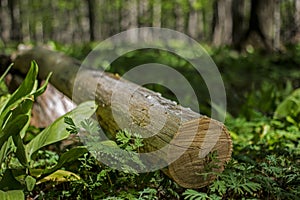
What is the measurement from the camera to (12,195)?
2.48m

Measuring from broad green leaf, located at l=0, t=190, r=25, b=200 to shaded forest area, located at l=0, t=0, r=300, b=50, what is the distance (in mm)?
9868

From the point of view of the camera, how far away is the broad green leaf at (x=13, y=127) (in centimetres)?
260

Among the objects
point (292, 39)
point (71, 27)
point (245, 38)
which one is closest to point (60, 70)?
point (245, 38)

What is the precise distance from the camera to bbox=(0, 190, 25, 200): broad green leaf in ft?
8.07

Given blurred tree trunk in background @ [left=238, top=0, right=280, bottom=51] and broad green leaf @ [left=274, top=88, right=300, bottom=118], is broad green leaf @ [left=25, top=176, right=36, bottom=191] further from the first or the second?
blurred tree trunk in background @ [left=238, top=0, right=280, bottom=51]

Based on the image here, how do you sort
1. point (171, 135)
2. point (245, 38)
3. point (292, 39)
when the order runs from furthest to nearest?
→ point (292, 39) < point (245, 38) < point (171, 135)

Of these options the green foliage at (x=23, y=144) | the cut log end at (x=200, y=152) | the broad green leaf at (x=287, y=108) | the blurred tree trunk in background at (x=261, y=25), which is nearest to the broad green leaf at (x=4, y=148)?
the green foliage at (x=23, y=144)

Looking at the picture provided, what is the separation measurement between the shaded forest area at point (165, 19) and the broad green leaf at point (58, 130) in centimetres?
918

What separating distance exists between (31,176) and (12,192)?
9.6 inches

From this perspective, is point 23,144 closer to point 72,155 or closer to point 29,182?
point 29,182

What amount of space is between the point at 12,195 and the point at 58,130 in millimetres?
597

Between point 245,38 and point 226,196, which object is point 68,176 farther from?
point 245,38

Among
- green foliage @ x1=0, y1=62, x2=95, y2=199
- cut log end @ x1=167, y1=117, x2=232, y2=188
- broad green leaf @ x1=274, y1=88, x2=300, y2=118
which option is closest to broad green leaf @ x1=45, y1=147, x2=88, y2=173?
green foliage @ x1=0, y1=62, x2=95, y2=199

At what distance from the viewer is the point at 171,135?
2389mm
